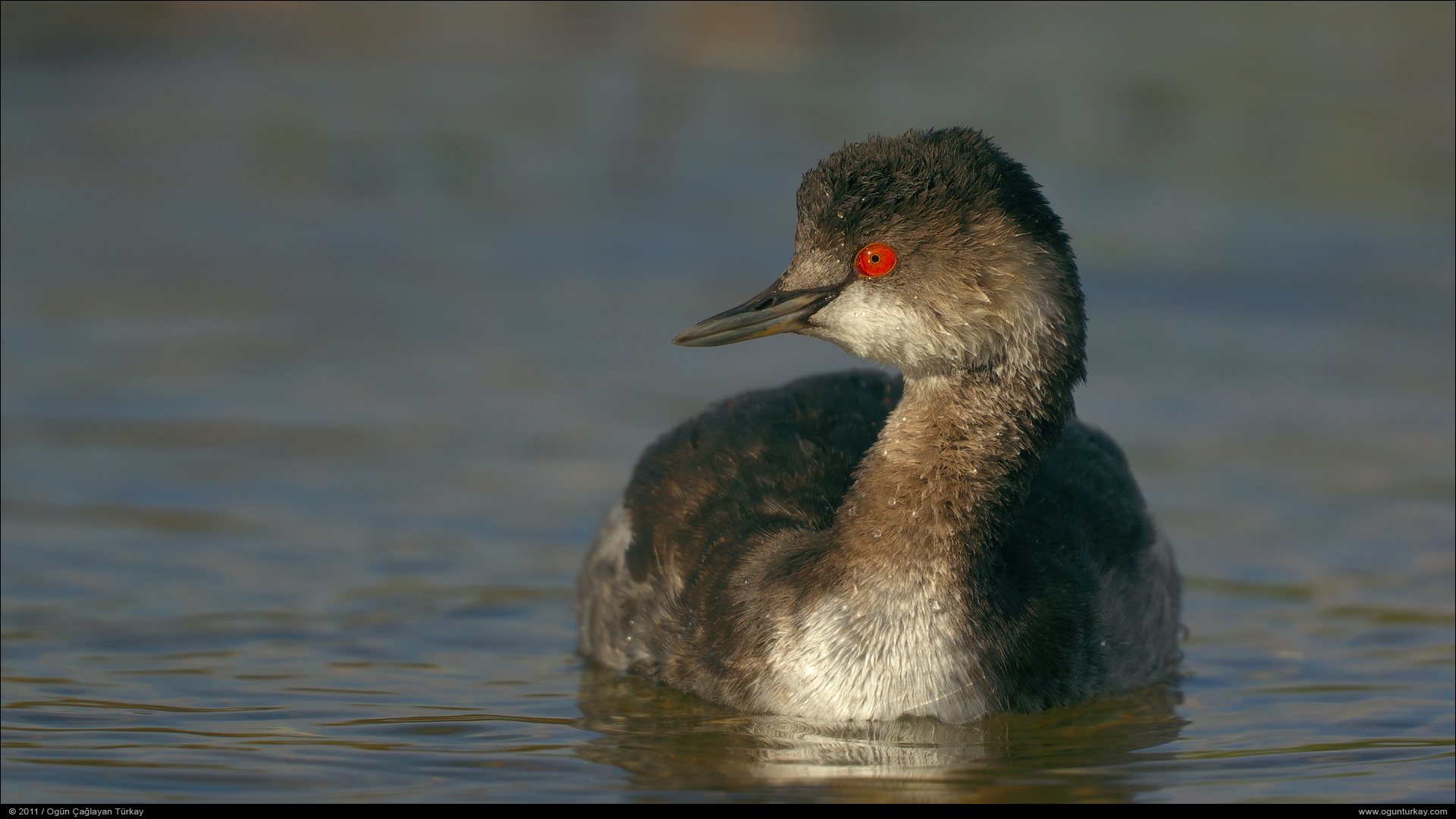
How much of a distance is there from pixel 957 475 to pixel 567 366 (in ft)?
16.7

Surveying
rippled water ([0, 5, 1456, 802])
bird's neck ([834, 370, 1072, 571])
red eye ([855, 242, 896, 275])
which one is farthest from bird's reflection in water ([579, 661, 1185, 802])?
red eye ([855, 242, 896, 275])

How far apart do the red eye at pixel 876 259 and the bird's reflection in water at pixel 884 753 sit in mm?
1554

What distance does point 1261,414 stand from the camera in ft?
36.2

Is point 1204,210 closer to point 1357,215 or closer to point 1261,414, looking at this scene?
point 1357,215

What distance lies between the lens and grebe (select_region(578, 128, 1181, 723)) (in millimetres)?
6625

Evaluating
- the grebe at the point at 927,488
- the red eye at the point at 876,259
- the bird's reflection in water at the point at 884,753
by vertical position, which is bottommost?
the bird's reflection in water at the point at 884,753

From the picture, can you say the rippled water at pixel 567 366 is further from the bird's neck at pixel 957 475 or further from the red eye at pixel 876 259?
the red eye at pixel 876 259

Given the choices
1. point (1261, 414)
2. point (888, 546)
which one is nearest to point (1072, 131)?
point (1261, 414)

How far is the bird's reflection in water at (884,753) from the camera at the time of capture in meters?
6.39

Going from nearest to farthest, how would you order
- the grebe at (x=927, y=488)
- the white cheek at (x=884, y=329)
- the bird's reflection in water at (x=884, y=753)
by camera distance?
the bird's reflection in water at (x=884, y=753)
the grebe at (x=927, y=488)
the white cheek at (x=884, y=329)

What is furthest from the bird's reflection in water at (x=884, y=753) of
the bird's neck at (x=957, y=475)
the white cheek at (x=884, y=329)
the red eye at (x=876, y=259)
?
the red eye at (x=876, y=259)

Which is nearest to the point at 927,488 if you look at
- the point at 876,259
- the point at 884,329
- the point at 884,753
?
the point at 884,329

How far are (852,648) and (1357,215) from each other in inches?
356

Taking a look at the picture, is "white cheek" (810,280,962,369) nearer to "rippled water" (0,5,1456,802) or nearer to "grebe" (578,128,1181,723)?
"grebe" (578,128,1181,723)
